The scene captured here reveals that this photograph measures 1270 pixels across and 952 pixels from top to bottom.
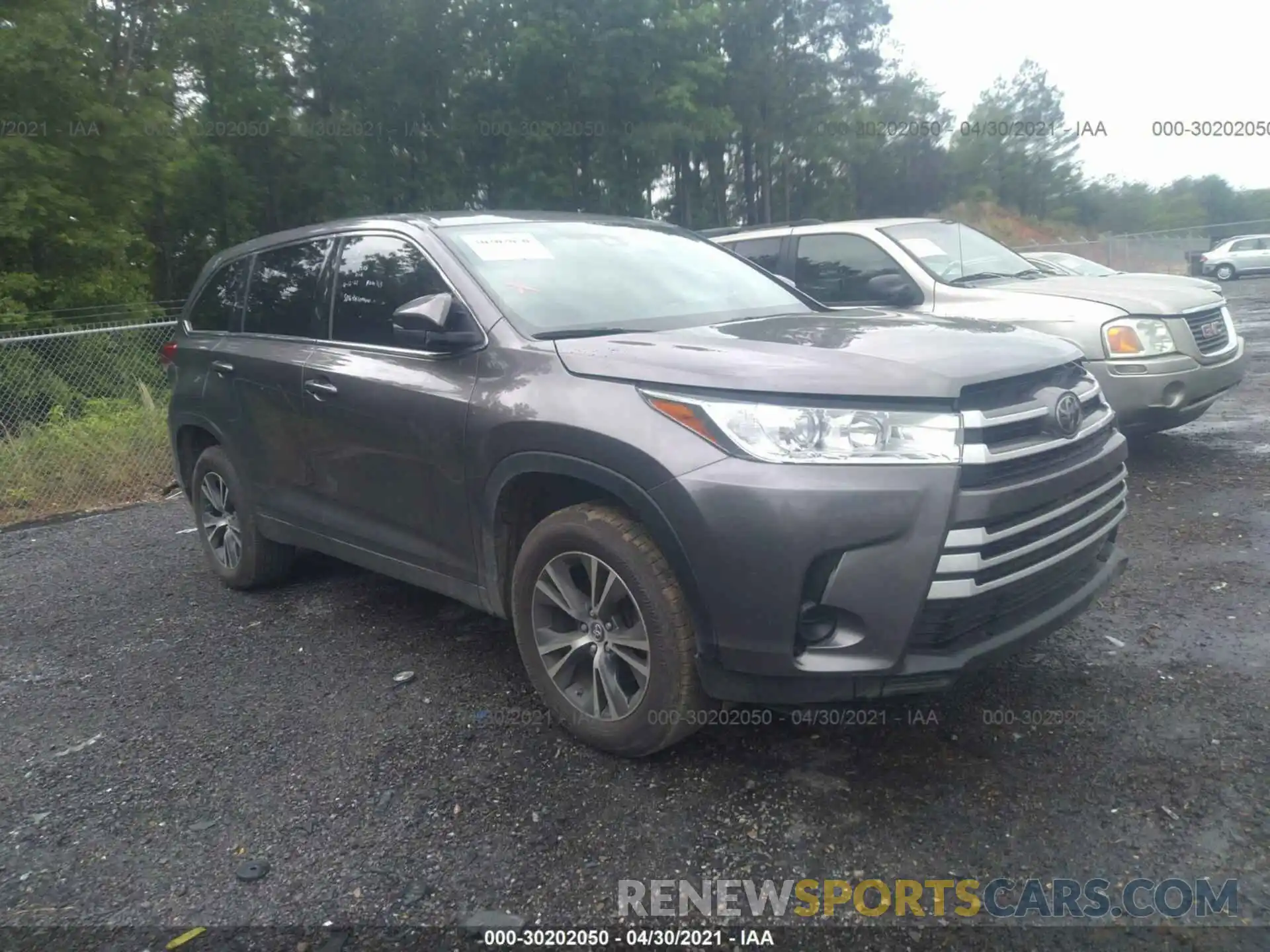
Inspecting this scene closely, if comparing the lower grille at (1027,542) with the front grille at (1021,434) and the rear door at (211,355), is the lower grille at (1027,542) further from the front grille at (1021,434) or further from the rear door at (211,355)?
the rear door at (211,355)

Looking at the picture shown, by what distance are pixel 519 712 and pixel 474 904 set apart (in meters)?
1.09

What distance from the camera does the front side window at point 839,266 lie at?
23.2 feet

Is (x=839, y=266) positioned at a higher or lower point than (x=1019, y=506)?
higher

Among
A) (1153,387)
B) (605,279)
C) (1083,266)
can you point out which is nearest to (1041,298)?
(1153,387)

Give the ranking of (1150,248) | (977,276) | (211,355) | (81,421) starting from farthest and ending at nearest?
1. (1150,248)
2. (81,421)
3. (977,276)
4. (211,355)

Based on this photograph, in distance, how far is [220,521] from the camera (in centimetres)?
526

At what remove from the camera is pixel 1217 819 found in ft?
8.69

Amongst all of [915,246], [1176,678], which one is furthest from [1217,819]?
[915,246]

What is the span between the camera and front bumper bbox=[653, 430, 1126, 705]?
2594 mm

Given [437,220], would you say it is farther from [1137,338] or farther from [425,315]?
[1137,338]

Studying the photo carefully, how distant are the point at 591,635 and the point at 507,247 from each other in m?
1.66

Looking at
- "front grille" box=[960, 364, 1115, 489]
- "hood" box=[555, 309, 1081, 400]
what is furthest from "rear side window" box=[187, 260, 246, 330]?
"front grille" box=[960, 364, 1115, 489]

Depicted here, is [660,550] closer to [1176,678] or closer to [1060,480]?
[1060,480]

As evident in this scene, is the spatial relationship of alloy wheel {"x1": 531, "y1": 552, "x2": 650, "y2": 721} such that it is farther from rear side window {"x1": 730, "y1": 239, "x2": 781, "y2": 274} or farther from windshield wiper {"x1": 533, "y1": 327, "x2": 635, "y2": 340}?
rear side window {"x1": 730, "y1": 239, "x2": 781, "y2": 274}
